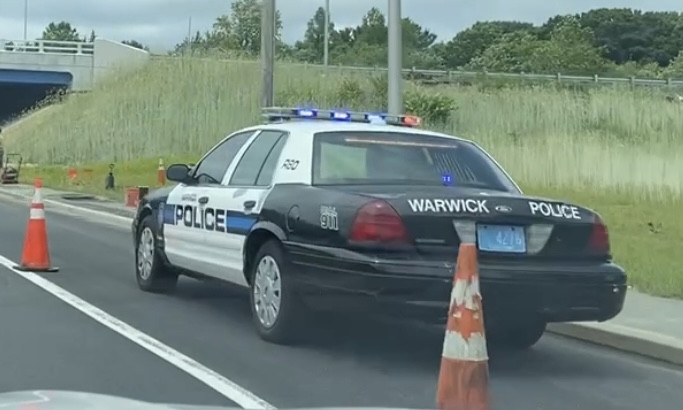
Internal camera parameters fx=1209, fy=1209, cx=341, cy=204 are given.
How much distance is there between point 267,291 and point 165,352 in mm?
893

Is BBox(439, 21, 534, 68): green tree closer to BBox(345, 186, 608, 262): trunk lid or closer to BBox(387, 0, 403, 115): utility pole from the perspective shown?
BBox(387, 0, 403, 115): utility pole

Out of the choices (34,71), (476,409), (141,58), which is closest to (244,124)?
(141,58)

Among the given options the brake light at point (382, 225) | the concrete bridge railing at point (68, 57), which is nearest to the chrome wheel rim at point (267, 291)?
the brake light at point (382, 225)

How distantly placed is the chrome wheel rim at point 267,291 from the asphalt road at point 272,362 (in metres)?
0.22

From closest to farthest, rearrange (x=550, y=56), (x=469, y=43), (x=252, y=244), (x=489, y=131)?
(x=252, y=244), (x=489, y=131), (x=550, y=56), (x=469, y=43)

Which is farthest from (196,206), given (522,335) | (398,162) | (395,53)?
(395,53)

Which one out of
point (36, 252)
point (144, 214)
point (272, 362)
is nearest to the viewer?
point (272, 362)

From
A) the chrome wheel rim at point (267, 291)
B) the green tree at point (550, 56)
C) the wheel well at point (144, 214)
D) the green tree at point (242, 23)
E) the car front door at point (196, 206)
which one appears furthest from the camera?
the green tree at point (242, 23)

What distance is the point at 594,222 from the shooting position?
8484 mm

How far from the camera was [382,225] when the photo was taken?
8000 millimetres

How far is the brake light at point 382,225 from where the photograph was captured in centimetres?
800

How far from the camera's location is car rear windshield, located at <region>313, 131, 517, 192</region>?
29.9 feet

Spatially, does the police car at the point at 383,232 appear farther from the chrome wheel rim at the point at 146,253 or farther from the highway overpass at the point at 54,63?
the highway overpass at the point at 54,63

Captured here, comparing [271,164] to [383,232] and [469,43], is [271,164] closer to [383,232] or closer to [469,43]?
[383,232]
